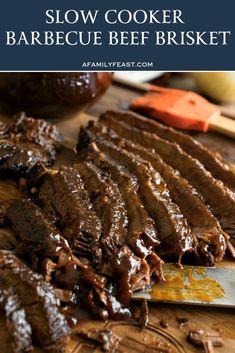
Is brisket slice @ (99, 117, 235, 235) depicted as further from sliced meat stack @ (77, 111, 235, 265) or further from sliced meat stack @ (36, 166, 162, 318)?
sliced meat stack @ (36, 166, 162, 318)

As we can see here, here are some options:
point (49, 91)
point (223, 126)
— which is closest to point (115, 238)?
point (49, 91)

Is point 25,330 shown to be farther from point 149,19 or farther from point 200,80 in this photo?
point 200,80

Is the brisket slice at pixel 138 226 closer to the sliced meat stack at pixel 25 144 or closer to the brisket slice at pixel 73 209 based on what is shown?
the brisket slice at pixel 73 209

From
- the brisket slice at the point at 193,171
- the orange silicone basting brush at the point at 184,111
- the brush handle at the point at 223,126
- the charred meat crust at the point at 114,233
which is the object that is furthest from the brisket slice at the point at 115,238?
the brush handle at the point at 223,126

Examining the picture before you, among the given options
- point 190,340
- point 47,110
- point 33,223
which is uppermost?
point 47,110

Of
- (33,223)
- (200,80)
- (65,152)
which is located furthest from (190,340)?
(200,80)

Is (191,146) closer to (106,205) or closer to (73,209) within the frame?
(106,205)

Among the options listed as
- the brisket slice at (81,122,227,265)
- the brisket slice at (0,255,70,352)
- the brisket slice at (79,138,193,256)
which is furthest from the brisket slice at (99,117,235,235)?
the brisket slice at (0,255,70,352)
